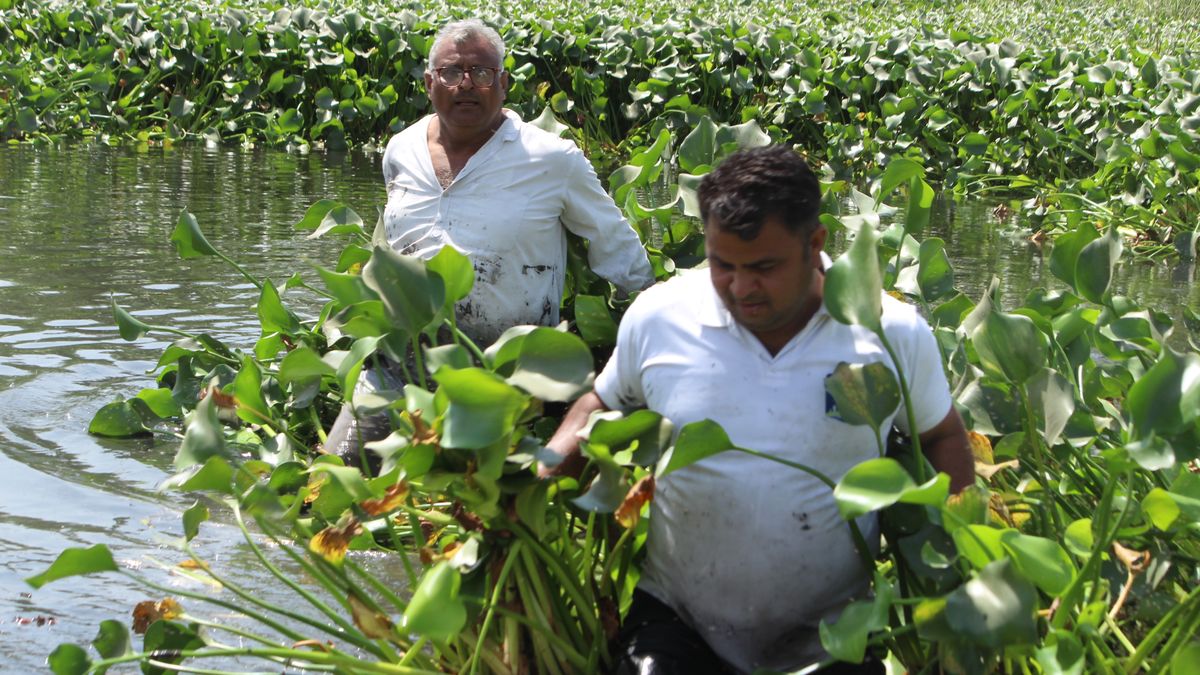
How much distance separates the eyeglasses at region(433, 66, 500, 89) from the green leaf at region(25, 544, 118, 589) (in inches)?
63.5

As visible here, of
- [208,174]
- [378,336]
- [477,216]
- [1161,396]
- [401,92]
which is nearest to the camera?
[1161,396]

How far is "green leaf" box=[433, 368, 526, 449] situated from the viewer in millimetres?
2150

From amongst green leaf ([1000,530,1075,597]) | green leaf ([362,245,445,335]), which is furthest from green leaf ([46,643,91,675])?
green leaf ([1000,530,1075,597])

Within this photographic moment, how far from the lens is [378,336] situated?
106 inches

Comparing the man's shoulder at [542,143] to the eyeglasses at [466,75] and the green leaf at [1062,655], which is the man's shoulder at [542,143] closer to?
the eyeglasses at [466,75]

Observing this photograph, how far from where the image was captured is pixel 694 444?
2.19 metres

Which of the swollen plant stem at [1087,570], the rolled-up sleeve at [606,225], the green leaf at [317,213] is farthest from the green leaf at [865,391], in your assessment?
the green leaf at [317,213]

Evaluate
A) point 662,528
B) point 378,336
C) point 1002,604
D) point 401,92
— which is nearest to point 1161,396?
point 1002,604

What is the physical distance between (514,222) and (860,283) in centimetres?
159

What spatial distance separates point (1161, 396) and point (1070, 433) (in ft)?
2.21

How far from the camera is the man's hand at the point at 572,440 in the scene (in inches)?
97.6

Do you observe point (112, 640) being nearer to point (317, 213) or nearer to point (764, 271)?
point (764, 271)

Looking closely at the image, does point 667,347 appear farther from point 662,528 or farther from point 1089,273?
point 1089,273

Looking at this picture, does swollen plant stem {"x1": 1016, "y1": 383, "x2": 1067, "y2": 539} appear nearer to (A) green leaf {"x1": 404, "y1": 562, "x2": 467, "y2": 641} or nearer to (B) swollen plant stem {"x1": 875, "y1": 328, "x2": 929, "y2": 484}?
(B) swollen plant stem {"x1": 875, "y1": 328, "x2": 929, "y2": 484}
